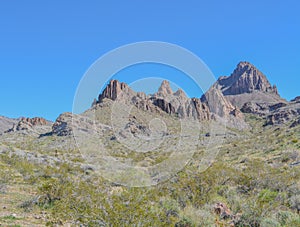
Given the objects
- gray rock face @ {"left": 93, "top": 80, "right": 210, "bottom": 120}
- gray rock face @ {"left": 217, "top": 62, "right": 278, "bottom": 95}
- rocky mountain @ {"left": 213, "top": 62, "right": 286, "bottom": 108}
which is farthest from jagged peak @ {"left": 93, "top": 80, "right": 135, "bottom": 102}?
gray rock face @ {"left": 217, "top": 62, "right": 278, "bottom": 95}

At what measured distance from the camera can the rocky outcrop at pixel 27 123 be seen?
90.6 meters

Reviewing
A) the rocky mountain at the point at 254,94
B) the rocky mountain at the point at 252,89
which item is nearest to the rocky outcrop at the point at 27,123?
the rocky mountain at the point at 254,94

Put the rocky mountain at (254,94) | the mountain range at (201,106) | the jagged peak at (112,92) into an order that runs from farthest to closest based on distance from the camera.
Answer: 1. the rocky mountain at (254,94)
2. the jagged peak at (112,92)
3. the mountain range at (201,106)

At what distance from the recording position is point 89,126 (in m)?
56.9

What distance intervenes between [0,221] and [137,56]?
8257 millimetres

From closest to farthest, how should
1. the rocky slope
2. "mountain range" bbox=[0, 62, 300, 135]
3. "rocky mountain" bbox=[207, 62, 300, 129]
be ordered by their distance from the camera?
"mountain range" bbox=[0, 62, 300, 135]
the rocky slope
"rocky mountain" bbox=[207, 62, 300, 129]

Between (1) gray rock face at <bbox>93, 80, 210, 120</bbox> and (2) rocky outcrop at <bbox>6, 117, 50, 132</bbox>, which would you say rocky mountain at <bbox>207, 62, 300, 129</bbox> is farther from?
(2) rocky outcrop at <bbox>6, 117, 50, 132</bbox>

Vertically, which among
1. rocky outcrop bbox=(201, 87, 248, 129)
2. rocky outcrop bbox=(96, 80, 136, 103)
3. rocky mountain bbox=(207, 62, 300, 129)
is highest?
rocky mountain bbox=(207, 62, 300, 129)

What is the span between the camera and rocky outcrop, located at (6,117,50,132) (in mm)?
90600

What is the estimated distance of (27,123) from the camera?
319 ft

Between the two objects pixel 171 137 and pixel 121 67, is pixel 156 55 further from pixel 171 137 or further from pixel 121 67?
pixel 171 137

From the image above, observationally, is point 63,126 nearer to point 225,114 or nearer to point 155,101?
point 155,101

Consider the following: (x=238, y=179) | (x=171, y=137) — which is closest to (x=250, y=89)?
(x=171, y=137)

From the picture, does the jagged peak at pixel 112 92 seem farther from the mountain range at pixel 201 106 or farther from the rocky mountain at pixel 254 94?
the rocky mountain at pixel 254 94
